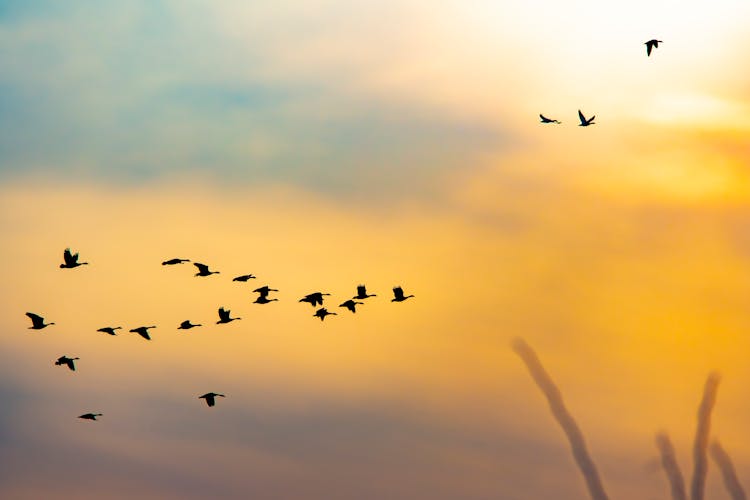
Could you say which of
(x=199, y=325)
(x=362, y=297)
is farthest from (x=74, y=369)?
(x=362, y=297)

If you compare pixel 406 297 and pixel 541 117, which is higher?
pixel 541 117

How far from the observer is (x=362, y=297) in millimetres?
197125

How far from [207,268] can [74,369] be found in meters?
21.8

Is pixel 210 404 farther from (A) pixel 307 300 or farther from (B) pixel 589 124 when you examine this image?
(B) pixel 589 124

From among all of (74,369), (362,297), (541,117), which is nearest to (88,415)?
(74,369)

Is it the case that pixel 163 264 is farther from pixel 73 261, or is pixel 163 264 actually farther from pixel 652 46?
pixel 652 46

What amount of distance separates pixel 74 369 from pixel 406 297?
124 feet

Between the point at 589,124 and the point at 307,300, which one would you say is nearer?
the point at 589,124

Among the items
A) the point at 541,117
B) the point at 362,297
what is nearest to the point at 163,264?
the point at 362,297

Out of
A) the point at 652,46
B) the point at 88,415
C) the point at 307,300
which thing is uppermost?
the point at 652,46

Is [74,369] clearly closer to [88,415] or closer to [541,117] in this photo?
[88,415]

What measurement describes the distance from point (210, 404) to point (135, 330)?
37.1ft

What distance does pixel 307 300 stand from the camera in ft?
655

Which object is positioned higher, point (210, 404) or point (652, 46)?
point (652, 46)
